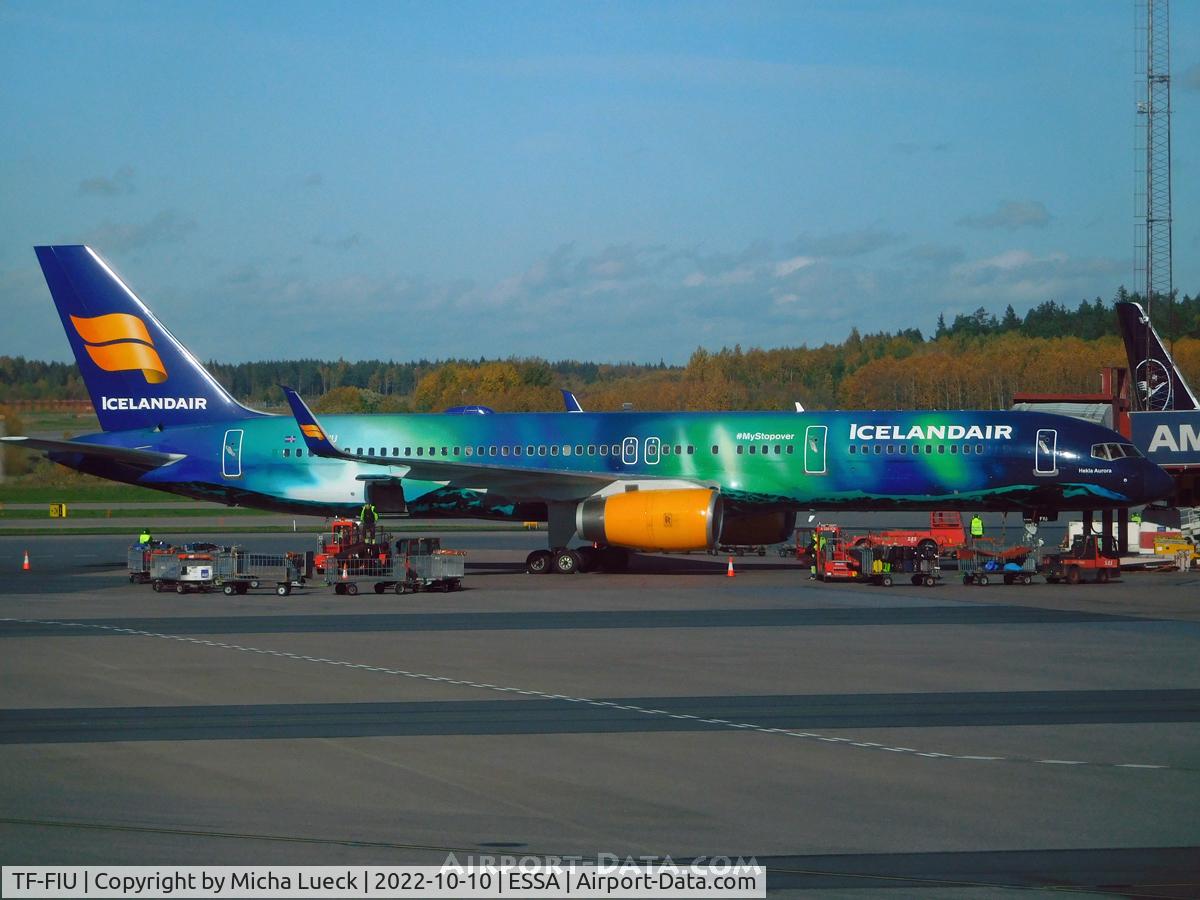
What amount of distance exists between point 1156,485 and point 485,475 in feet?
53.8

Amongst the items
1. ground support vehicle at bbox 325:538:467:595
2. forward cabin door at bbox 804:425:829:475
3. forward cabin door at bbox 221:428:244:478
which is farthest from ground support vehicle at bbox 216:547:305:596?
forward cabin door at bbox 804:425:829:475

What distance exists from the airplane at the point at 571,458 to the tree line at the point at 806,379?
33219 millimetres

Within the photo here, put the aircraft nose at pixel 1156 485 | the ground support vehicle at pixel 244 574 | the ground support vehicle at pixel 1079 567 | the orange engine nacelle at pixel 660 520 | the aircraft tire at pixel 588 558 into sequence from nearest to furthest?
the ground support vehicle at pixel 244 574 → the ground support vehicle at pixel 1079 567 → the orange engine nacelle at pixel 660 520 → the aircraft nose at pixel 1156 485 → the aircraft tire at pixel 588 558

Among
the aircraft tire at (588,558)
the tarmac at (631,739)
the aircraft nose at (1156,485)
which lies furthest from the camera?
the aircraft tire at (588,558)

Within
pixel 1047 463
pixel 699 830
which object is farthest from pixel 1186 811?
pixel 1047 463

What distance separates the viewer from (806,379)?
376ft

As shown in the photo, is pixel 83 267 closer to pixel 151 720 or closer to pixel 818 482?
pixel 818 482

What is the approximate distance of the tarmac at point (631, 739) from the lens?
34.8 feet

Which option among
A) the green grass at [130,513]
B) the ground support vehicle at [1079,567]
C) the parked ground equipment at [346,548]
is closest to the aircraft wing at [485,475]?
the parked ground equipment at [346,548]

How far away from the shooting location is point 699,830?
11047mm

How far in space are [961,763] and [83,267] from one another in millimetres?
31484

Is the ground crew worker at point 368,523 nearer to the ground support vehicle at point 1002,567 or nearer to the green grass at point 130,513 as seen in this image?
the ground support vehicle at point 1002,567

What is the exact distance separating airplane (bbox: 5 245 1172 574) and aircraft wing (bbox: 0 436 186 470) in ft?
0.18

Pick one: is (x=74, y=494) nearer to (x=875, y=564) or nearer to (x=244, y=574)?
(x=244, y=574)
